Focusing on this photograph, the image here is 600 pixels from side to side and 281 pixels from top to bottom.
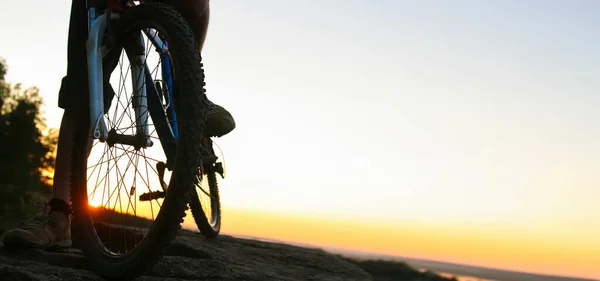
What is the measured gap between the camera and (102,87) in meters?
2.86

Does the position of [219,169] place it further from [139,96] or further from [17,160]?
[17,160]

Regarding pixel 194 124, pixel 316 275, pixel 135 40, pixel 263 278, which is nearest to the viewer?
pixel 194 124

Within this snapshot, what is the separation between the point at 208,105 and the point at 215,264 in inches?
34.4

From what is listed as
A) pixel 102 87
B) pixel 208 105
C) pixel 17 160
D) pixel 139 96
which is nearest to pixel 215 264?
pixel 208 105

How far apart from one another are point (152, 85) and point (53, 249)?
1.15 metres

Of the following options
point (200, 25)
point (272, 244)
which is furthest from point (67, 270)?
point (272, 244)

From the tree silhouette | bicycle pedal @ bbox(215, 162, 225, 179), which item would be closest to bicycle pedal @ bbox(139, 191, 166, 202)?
bicycle pedal @ bbox(215, 162, 225, 179)

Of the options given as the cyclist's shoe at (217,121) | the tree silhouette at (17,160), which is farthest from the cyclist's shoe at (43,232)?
the tree silhouette at (17,160)

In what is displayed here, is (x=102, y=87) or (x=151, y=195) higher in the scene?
(x=102, y=87)

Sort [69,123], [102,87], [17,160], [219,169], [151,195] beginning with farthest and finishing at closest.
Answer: [17,160] → [219,169] → [69,123] → [102,87] → [151,195]

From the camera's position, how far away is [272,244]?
19.1 ft

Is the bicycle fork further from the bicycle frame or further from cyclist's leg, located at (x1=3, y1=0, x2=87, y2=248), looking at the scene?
cyclist's leg, located at (x1=3, y1=0, x2=87, y2=248)

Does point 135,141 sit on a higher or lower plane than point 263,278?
higher

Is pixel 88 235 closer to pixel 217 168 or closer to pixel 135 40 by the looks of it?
pixel 135 40
